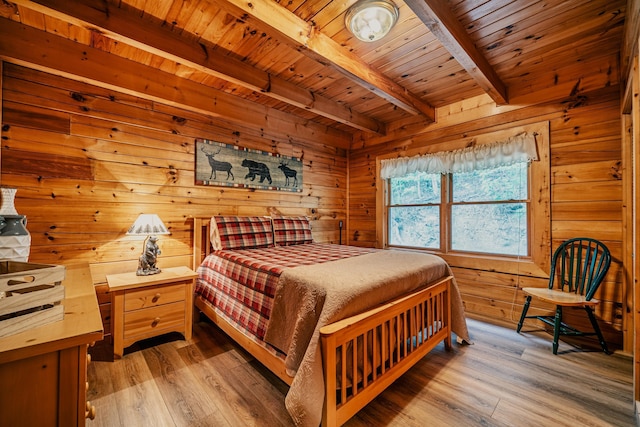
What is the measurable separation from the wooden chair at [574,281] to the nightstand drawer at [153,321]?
3.15 metres

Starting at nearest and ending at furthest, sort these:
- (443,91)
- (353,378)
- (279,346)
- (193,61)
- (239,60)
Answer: (353,378) < (279,346) < (193,61) < (239,60) < (443,91)

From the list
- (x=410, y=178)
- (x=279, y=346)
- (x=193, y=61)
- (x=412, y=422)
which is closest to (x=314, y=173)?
(x=410, y=178)

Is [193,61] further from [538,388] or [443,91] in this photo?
[538,388]

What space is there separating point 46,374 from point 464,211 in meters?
3.62

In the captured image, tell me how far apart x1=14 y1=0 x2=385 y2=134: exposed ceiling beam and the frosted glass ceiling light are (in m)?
1.02

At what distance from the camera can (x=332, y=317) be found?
135cm

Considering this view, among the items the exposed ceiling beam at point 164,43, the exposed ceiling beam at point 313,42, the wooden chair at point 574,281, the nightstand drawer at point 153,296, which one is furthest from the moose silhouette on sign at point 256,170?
the wooden chair at point 574,281

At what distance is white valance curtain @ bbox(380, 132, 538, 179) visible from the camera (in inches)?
107

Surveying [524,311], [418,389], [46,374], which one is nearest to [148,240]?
[46,374]

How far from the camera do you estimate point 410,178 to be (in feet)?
12.4

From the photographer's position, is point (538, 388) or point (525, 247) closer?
point (538, 388)

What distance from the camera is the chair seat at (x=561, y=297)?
2.12m

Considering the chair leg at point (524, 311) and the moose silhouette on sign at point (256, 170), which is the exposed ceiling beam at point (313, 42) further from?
the chair leg at point (524, 311)

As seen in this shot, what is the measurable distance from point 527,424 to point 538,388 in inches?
16.6
